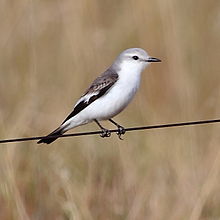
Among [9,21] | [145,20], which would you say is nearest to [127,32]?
[145,20]

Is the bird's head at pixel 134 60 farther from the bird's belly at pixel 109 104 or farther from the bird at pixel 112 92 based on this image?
the bird's belly at pixel 109 104

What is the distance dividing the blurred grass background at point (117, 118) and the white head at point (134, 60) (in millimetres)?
928

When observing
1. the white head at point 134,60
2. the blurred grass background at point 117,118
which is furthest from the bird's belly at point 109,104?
the blurred grass background at point 117,118

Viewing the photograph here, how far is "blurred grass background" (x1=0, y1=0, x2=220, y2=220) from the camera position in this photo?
242 inches

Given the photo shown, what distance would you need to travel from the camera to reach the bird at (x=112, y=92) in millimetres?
5465

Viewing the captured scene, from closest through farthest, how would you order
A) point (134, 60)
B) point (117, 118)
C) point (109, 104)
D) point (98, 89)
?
point (109, 104) → point (98, 89) → point (134, 60) → point (117, 118)

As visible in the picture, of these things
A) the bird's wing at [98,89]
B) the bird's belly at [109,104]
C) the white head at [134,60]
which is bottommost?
the bird's belly at [109,104]

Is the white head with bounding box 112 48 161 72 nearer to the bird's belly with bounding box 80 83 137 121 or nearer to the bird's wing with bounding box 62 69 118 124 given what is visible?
the bird's wing with bounding box 62 69 118 124

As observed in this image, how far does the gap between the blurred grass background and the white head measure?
36.5 inches

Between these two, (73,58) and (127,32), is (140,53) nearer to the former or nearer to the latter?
(73,58)

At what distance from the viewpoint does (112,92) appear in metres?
5.52

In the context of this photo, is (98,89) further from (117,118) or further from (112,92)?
(117,118)

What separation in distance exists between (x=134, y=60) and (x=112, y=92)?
348mm

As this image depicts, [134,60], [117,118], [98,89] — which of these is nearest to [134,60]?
[134,60]
